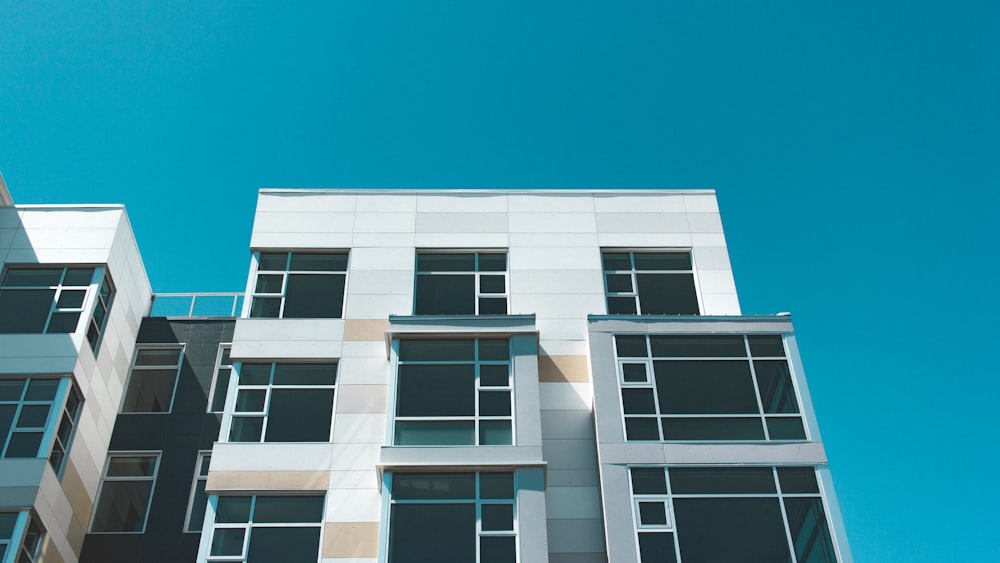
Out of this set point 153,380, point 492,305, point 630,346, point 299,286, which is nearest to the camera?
point 630,346

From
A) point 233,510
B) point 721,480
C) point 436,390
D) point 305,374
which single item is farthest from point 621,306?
point 233,510

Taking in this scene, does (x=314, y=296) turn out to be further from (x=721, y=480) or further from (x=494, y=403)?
(x=721, y=480)

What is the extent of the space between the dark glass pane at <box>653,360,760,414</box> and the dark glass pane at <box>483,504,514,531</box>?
400cm

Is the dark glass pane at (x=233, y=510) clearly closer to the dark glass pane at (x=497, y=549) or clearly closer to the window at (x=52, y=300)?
the dark glass pane at (x=497, y=549)

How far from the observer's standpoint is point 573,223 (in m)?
26.4

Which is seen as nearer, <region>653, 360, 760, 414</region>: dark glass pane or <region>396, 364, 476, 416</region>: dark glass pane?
<region>653, 360, 760, 414</region>: dark glass pane

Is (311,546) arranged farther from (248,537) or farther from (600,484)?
(600,484)

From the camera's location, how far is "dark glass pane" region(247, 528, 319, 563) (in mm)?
20547

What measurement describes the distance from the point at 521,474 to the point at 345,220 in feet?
29.8

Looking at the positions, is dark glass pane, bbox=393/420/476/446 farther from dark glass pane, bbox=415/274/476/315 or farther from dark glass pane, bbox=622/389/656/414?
dark glass pane, bbox=415/274/476/315

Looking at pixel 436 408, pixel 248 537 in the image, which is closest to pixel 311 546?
pixel 248 537

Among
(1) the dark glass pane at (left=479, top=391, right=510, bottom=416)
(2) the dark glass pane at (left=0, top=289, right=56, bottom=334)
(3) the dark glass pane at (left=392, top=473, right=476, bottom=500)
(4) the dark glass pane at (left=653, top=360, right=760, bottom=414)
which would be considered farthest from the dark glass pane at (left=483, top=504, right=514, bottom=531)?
(2) the dark glass pane at (left=0, top=289, right=56, bottom=334)

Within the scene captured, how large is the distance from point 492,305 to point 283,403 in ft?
18.2

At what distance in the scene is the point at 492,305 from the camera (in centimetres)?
2491
